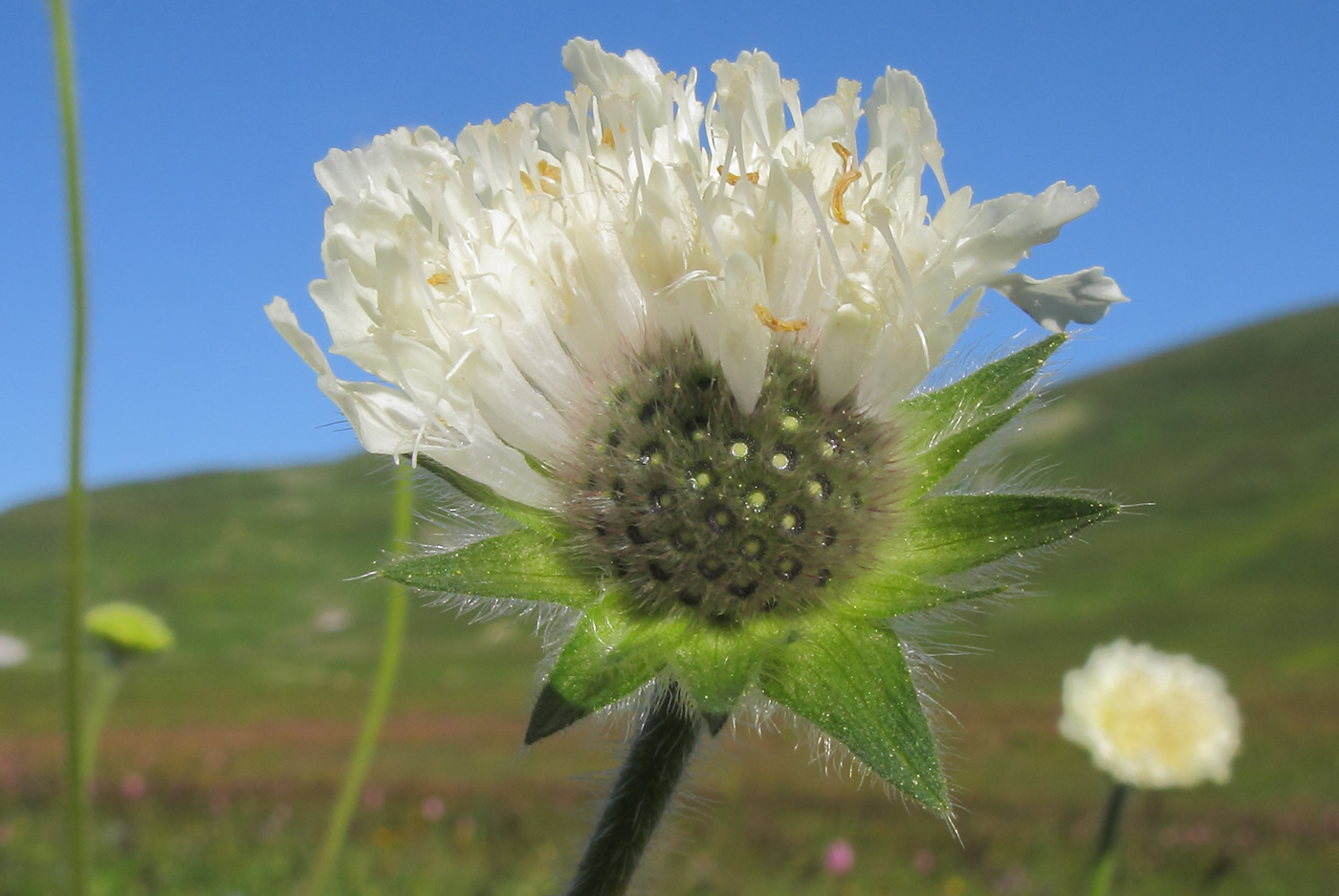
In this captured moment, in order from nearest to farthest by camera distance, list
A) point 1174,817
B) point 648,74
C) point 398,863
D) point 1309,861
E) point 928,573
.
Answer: point 928,573 → point 648,74 → point 398,863 → point 1309,861 → point 1174,817

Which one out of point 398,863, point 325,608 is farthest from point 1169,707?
point 325,608

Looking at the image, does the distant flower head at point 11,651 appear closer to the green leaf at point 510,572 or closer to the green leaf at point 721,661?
the green leaf at point 510,572

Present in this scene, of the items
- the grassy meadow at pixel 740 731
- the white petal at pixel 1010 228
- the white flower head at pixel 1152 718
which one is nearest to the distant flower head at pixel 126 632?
the grassy meadow at pixel 740 731

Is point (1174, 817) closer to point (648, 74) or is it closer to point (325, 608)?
point (648, 74)

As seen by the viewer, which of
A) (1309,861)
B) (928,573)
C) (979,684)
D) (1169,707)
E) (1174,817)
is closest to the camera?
(928,573)

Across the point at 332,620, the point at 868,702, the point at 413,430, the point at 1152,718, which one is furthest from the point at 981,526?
the point at 332,620

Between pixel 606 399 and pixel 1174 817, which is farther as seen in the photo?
pixel 1174 817

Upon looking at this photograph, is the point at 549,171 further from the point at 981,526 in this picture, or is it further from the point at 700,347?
the point at 981,526
